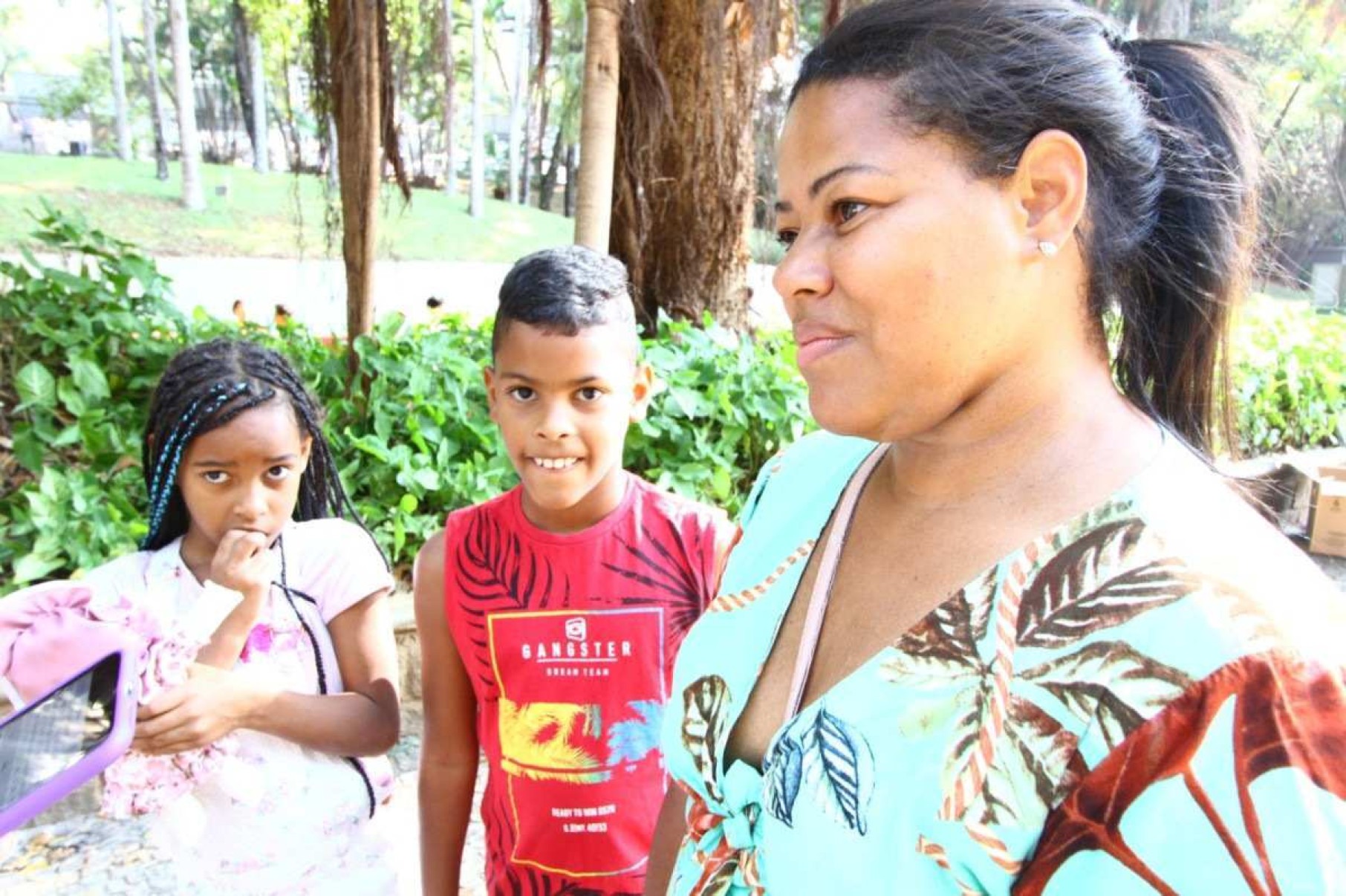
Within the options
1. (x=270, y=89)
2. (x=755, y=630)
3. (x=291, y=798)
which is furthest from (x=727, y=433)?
(x=270, y=89)

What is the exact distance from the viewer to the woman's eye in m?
0.99

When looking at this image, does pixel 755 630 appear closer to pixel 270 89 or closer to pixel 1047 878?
pixel 1047 878

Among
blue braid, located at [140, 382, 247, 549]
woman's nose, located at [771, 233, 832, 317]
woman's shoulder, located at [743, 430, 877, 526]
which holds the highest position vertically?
woman's nose, located at [771, 233, 832, 317]

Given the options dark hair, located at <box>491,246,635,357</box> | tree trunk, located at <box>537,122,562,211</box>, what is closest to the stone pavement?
dark hair, located at <box>491,246,635,357</box>

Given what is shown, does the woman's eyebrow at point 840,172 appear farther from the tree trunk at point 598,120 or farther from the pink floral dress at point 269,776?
the tree trunk at point 598,120

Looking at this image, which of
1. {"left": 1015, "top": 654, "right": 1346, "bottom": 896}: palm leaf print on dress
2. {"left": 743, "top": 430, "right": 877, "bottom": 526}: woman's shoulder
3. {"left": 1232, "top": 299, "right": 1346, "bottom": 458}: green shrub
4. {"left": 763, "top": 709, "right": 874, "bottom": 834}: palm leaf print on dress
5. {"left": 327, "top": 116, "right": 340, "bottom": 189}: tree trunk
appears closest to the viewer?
{"left": 1015, "top": 654, "right": 1346, "bottom": 896}: palm leaf print on dress

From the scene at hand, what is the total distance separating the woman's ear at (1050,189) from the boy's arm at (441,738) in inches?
48.9

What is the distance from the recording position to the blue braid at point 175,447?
6.02 feet

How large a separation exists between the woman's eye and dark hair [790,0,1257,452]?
0.28 feet

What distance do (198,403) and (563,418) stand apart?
2.20ft

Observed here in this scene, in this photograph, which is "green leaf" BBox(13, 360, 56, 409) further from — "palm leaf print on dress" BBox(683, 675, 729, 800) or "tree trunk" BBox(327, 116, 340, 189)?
"palm leaf print on dress" BBox(683, 675, 729, 800)

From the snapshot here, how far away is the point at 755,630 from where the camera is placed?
1157 millimetres

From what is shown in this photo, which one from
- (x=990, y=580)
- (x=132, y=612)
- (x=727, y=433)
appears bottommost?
(x=727, y=433)

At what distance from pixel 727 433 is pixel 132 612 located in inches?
124
